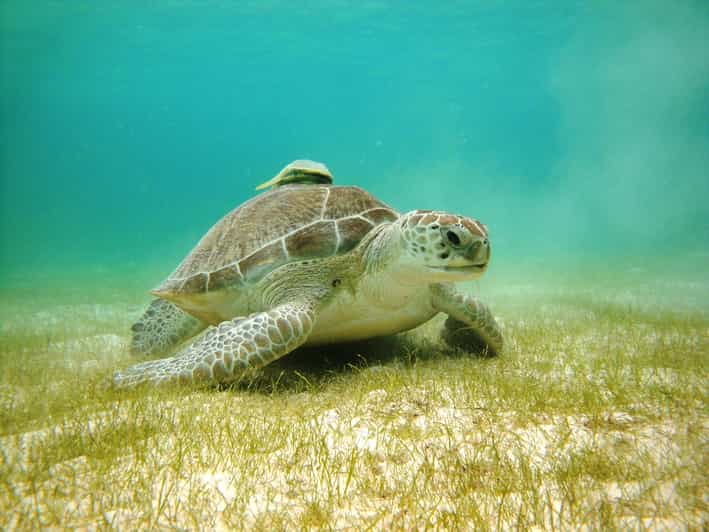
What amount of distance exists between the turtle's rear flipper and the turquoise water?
45.5ft

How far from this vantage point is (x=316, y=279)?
128 inches

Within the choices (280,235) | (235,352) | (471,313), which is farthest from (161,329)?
(471,313)

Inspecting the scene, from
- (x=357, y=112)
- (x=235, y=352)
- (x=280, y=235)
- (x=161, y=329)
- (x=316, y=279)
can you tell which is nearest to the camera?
(x=235, y=352)

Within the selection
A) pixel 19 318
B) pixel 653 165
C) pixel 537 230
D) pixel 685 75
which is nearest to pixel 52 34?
pixel 19 318

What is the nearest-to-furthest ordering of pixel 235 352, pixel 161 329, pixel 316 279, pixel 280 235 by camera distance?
pixel 235 352, pixel 316 279, pixel 280 235, pixel 161 329

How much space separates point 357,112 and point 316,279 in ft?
388

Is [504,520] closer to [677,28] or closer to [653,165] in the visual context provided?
[677,28]

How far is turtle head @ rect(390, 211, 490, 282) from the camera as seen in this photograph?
8.59 feet

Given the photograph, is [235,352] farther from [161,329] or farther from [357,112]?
[357,112]

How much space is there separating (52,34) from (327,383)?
56.3 m

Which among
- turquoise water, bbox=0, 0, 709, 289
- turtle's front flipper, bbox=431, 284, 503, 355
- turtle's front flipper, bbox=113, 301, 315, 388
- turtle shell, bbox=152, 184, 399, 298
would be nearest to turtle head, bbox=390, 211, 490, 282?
turtle's front flipper, bbox=431, 284, 503, 355

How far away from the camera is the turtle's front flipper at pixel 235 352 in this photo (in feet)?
8.52

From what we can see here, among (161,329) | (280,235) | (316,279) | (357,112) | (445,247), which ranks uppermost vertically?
(357,112)

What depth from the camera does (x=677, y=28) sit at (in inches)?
1449
